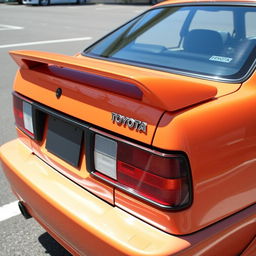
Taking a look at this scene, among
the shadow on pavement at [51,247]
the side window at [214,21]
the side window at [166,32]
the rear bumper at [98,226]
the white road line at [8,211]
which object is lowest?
the shadow on pavement at [51,247]

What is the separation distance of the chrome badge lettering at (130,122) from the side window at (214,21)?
119 cm

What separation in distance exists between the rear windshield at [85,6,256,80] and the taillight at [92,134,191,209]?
2.20 ft

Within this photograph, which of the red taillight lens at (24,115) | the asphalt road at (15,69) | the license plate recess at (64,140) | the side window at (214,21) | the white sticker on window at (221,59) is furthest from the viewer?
the asphalt road at (15,69)

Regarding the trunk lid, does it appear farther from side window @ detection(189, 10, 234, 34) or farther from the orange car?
side window @ detection(189, 10, 234, 34)

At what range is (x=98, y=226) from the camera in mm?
1696

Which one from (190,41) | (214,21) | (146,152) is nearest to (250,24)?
(214,21)

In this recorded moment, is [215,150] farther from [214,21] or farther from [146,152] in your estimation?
[214,21]

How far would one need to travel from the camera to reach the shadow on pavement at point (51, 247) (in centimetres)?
258

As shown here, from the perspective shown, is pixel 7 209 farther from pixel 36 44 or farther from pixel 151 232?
pixel 36 44

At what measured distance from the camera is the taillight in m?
1.57

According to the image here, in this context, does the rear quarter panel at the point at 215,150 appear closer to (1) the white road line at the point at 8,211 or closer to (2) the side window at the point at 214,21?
(2) the side window at the point at 214,21

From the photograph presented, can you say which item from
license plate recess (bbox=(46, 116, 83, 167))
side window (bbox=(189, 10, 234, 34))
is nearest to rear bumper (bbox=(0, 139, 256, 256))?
license plate recess (bbox=(46, 116, 83, 167))

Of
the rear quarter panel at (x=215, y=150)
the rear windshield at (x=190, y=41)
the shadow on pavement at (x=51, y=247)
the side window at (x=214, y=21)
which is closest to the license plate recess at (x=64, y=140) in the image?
the rear quarter panel at (x=215, y=150)

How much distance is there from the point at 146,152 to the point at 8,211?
1.82 metres
